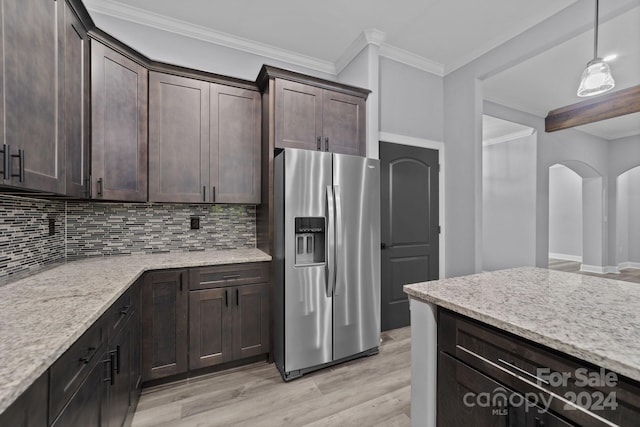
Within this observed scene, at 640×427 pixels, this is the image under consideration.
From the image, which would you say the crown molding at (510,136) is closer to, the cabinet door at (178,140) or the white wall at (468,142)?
the white wall at (468,142)

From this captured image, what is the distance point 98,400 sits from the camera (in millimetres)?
1131

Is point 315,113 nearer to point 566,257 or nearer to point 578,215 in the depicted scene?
point 578,215

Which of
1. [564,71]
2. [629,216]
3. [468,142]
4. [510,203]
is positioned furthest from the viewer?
[629,216]

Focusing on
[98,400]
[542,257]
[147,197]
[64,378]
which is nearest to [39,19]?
[147,197]

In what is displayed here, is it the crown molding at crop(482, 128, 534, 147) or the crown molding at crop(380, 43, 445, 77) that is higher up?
the crown molding at crop(380, 43, 445, 77)

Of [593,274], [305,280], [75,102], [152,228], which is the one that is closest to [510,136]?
[593,274]

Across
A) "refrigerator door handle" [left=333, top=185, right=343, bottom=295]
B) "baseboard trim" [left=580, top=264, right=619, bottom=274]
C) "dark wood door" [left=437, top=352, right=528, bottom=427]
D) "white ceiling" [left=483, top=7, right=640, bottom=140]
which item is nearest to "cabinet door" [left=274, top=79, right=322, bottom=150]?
"refrigerator door handle" [left=333, top=185, right=343, bottom=295]

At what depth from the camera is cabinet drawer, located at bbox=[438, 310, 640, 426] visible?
71cm

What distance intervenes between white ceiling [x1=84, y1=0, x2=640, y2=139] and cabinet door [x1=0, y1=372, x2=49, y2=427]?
2.77m

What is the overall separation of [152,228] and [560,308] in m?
2.86

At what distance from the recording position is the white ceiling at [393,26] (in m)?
2.40

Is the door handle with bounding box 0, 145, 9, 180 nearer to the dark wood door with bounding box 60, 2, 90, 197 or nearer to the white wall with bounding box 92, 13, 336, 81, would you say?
the dark wood door with bounding box 60, 2, 90, 197

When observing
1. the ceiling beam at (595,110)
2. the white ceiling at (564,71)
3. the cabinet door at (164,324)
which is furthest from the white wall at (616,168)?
the cabinet door at (164,324)

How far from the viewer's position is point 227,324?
2.24 meters
